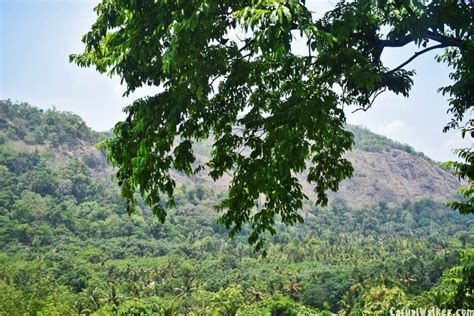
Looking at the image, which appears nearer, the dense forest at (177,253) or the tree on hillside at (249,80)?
the tree on hillside at (249,80)

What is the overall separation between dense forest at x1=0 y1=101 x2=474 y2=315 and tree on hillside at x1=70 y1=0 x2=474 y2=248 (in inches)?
48.8

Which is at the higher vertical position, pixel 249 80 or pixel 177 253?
pixel 249 80

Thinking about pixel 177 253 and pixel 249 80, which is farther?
pixel 177 253

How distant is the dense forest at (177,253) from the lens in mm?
50719

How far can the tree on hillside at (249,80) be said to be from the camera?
3820 millimetres

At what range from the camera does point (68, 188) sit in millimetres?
128875

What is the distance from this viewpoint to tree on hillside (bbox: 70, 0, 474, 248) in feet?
12.5

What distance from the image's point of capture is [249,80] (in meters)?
5.18

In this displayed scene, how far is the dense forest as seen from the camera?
50719 mm

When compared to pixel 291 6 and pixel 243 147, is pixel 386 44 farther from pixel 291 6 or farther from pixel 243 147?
pixel 291 6

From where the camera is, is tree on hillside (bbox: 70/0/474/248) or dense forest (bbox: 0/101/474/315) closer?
tree on hillside (bbox: 70/0/474/248)

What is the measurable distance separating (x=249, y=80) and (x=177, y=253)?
92.9m

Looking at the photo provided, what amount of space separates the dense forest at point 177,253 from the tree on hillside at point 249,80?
48.8 inches

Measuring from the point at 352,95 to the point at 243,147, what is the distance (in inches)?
62.0
